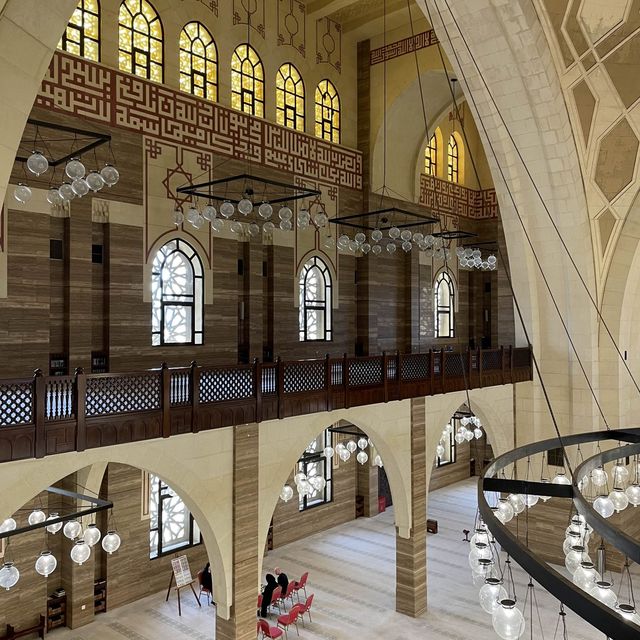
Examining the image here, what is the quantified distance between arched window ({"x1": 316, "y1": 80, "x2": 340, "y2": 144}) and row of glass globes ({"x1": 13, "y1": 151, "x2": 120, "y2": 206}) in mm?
7236

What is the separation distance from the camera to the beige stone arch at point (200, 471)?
21.4ft

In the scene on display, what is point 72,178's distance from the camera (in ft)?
21.3

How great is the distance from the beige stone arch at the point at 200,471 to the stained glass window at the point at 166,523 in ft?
11.2

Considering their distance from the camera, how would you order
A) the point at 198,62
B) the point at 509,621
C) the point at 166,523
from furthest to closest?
the point at 166,523
the point at 198,62
the point at 509,621

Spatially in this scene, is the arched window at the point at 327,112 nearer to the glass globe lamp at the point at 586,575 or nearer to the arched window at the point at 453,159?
the arched window at the point at 453,159

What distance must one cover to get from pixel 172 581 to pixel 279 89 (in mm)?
9581

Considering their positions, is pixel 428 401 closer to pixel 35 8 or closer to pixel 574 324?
pixel 574 324

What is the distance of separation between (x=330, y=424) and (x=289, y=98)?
7101mm

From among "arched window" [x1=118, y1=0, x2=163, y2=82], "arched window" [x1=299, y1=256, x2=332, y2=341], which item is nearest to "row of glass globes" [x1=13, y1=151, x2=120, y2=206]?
"arched window" [x1=118, y1=0, x2=163, y2=82]

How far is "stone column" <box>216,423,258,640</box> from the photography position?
784cm

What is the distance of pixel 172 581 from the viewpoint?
36.7 feet

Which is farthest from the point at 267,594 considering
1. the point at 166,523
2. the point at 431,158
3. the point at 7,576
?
the point at 431,158

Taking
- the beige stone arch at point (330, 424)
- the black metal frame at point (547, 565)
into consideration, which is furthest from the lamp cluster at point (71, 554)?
the black metal frame at point (547, 565)

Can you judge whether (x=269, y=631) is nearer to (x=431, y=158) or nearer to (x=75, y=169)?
(x=75, y=169)
